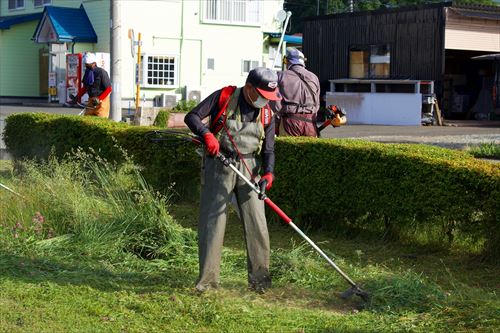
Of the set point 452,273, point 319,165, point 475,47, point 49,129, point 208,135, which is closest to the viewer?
point 208,135

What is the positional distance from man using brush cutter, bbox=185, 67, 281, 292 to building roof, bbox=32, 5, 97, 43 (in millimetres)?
28925

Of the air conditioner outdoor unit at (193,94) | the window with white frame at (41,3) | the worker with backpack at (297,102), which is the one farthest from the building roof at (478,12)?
the window with white frame at (41,3)

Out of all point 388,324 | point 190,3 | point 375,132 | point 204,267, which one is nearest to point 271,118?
point 204,267

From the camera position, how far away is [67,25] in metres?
34.9

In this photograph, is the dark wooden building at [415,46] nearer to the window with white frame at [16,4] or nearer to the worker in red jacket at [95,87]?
the window with white frame at [16,4]

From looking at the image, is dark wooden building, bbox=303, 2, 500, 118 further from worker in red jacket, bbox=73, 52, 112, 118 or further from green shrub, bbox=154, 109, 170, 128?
worker in red jacket, bbox=73, 52, 112, 118

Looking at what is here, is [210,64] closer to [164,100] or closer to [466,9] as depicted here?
[164,100]

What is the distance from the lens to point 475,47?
97.7 ft

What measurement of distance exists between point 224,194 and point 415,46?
79.6 ft

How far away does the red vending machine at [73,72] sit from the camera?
3359cm

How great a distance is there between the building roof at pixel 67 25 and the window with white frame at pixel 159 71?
2423 millimetres

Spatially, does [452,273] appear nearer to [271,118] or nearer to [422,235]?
[422,235]

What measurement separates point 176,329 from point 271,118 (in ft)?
6.11

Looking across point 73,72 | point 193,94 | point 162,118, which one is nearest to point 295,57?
point 162,118
